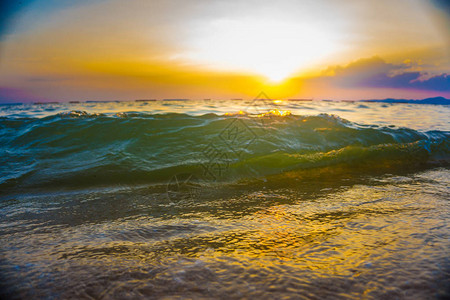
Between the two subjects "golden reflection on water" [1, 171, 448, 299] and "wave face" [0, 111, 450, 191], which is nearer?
"golden reflection on water" [1, 171, 448, 299]

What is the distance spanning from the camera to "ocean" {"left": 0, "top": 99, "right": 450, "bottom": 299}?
1570 mm

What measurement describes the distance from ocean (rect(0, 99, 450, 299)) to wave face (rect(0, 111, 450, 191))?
43 mm

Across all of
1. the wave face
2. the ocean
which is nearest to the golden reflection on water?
the ocean

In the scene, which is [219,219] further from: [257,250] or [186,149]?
[186,149]

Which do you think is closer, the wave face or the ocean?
the ocean

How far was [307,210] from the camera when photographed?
9.24ft

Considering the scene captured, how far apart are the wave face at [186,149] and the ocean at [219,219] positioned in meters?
0.04

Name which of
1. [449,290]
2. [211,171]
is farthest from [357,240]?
[211,171]

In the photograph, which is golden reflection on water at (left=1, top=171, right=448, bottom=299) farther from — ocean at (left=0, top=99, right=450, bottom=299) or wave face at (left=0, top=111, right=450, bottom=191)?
wave face at (left=0, top=111, right=450, bottom=191)

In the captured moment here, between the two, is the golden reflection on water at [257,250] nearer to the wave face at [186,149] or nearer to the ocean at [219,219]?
the ocean at [219,219]

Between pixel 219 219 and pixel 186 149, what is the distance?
10.7 feet

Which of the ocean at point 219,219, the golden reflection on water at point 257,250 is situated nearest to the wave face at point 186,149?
the ocean at point 219,219

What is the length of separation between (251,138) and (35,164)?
15.3 feet

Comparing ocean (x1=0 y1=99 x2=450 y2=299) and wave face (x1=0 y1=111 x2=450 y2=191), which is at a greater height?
wave face (x1=0 y1=111 x2=450 y2=191)
